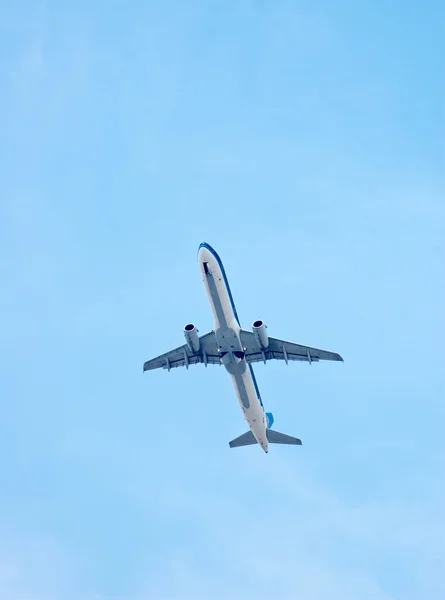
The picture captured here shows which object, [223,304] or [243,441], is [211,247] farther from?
[243,441]

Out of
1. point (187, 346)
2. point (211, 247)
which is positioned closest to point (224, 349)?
point (187, 346)

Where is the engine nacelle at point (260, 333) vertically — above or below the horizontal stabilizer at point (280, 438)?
above

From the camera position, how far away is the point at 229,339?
6338 centimetres

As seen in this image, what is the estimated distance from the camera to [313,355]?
216ft

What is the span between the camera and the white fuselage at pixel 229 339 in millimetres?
60094

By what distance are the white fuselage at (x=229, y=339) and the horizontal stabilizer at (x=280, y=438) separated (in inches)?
100

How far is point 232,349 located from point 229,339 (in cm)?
115

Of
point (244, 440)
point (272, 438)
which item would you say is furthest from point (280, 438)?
point (244, 440)

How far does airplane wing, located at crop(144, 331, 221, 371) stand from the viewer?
2630 inches

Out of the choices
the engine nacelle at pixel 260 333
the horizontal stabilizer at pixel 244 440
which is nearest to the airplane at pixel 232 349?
the engine nacelle at pixel 260 333

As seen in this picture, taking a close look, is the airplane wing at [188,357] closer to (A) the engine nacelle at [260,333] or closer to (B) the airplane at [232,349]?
(B) the airplane at [232,349]

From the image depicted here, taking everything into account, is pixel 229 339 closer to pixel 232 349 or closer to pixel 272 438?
pixel 232 349

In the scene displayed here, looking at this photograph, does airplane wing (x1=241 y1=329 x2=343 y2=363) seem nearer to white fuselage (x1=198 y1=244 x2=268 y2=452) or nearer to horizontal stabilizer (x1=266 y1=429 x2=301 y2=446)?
white fuselage (x1=198 y1=244 x2=268 y2=452)

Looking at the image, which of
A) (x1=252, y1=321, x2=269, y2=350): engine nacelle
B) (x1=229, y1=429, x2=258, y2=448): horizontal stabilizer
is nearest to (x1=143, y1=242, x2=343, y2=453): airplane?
(x1=252, y1=321, x2=269, y2=350): engine nacelle
